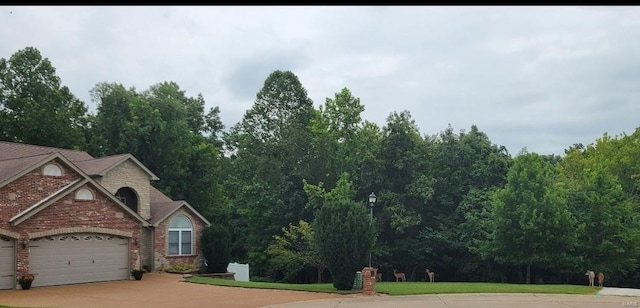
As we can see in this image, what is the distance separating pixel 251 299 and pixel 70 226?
9.83 meters

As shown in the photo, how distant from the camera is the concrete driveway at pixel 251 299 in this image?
56.5ft

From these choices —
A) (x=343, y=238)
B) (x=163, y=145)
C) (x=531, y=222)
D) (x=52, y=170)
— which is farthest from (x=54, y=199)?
(x=531, y=222)

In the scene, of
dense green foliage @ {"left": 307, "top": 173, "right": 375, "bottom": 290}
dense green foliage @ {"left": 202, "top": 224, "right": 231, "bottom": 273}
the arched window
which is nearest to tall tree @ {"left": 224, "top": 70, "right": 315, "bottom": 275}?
dense green foliage @ {"left": 202, "top": 224, "right": 231, "bottom": 273}

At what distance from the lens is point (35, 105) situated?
42.2 meters

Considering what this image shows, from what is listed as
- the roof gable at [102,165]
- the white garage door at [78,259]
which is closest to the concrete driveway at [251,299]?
the white garage door at [78,259]

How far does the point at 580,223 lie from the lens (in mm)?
33750

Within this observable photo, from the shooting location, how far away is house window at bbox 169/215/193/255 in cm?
3030

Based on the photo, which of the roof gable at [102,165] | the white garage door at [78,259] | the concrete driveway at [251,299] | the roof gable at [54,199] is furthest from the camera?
the roof gable at [102,165]

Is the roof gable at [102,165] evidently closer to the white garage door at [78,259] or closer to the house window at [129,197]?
the house window at [129,197]

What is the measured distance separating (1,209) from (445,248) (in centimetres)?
2705

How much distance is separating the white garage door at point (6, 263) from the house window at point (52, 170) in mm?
3155

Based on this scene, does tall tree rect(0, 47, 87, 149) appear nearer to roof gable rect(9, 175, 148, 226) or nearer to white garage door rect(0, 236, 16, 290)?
roof gable rect(9, 175, 148, 226)

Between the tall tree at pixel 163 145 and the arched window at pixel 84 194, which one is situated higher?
the tall tree at pixel 163 145

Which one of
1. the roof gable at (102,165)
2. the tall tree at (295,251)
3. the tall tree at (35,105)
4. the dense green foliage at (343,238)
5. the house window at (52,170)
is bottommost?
the tall tree at (295,251)
